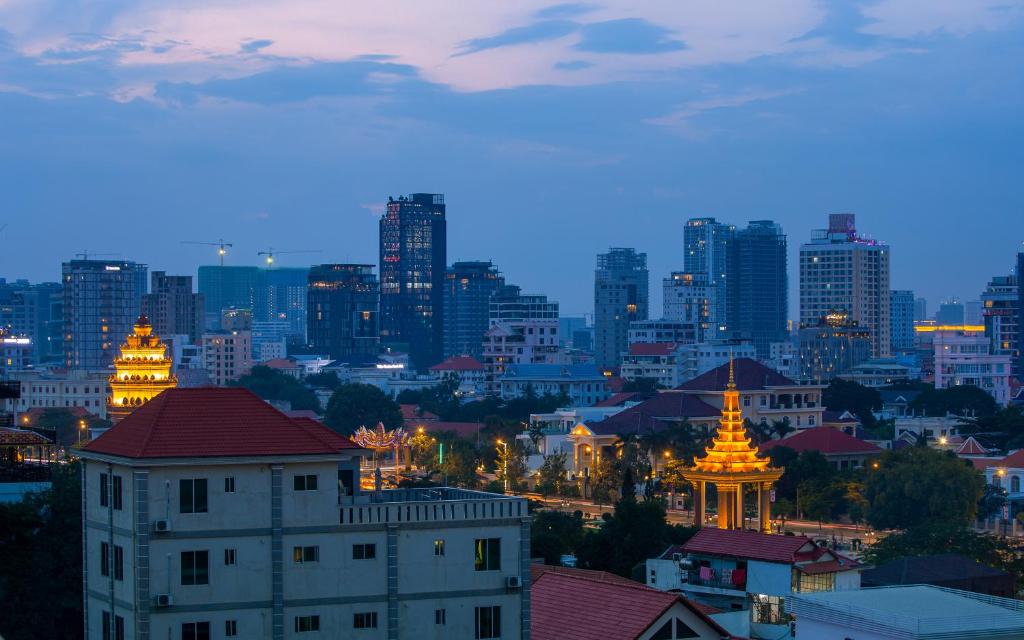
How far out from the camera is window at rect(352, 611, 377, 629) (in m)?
44.4

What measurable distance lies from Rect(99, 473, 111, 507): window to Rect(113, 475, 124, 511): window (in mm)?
322

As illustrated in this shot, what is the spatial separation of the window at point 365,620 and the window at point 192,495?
13.5 ft

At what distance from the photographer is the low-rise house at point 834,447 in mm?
128375

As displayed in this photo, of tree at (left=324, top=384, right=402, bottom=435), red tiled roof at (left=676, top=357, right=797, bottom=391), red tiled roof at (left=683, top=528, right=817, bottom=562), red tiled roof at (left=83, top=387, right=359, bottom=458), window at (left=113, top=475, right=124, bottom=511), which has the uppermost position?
red tiled roof at (left=83, top=387, right=359, bottom=458)

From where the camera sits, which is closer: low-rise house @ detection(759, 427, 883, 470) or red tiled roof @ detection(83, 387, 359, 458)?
red tiled roof @ detection(83, 387, 359, 458)

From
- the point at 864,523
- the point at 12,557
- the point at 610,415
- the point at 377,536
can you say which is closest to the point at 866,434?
the point at 610,415

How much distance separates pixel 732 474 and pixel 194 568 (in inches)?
1920

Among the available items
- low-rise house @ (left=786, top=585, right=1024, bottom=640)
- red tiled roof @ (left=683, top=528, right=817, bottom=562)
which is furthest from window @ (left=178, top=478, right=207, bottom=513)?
red tiled roof @ (left=683, top=528, right=817, bottom=562)

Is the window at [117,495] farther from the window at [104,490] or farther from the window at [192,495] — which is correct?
the window at [192,495]

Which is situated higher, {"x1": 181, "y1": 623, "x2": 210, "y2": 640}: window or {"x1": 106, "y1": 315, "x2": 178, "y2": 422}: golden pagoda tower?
{"x1": 106, "y1": 315, "x2": 178, "y2": 422}: golden pagoda tower

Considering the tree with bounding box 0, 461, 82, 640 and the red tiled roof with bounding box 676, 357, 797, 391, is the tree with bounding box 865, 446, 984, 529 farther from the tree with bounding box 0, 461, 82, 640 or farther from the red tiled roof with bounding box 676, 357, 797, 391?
the tree with bounding box 0, 461, 82, 640

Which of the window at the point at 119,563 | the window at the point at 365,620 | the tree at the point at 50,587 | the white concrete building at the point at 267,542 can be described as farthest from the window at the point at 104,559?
the tree at the point at 50,587

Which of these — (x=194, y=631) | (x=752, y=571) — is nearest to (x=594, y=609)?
(x=194, y=631)

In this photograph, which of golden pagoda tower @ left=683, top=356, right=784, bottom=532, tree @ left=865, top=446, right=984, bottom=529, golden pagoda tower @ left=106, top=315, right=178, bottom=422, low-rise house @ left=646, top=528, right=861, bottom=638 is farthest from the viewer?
golden pagoda tower @ left=106, top=315, right=178, bottom=422
